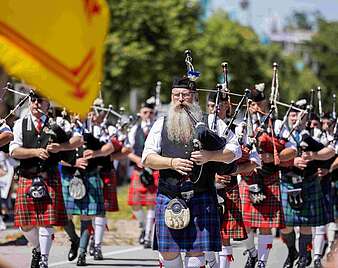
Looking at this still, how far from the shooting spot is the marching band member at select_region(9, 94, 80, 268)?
30.4 ft

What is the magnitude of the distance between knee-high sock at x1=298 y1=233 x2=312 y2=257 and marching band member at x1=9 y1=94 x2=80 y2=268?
2.50 meters

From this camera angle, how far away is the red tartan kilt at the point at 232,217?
8.76 m

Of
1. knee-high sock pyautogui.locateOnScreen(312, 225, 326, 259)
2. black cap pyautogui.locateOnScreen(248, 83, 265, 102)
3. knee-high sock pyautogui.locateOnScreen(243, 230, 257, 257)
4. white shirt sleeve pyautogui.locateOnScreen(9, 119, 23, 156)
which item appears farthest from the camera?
knee-high sock pyautogui.locateOnScreen(312, 225, 326, 259)

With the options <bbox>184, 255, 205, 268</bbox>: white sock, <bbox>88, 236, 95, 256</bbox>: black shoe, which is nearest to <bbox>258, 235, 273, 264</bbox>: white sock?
<bbox>184, 255, 205, 268</bbox>: white sock

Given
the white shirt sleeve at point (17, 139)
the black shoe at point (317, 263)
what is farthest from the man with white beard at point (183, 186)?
the black shoe at point (317, 263)

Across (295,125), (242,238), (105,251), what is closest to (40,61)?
(242,238)

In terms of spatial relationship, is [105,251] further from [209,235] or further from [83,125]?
[209,235]

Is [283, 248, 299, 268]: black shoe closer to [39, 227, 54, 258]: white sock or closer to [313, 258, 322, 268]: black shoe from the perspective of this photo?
[313, 258, 322, 268]: black shoe

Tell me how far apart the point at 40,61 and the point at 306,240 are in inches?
256

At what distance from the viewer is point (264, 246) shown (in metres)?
9.41

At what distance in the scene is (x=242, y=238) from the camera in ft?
29.0

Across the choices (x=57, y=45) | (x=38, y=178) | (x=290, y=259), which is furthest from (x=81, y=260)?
(x=57, y=45)

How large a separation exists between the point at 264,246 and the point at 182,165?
2459 millimetres

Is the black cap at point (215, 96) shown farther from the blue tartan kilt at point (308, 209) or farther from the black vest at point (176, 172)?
the blue tartan kilt at point (308, 209)
